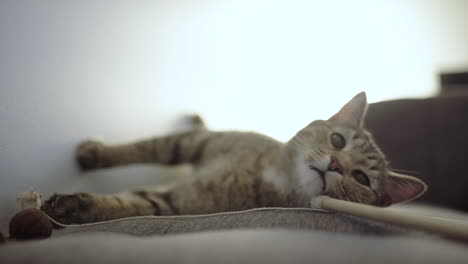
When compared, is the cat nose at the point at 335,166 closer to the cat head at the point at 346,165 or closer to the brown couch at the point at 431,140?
the cat head at the point at 346,165

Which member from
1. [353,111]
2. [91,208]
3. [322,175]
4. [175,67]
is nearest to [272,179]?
[322,175]

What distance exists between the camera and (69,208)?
2.20 feet

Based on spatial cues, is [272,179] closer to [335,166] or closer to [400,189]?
[335,166]

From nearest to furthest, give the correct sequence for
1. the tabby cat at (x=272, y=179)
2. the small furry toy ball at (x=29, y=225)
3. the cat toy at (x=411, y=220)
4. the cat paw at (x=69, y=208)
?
the cat toy at (x=411, y=220)
the small furry toy ball at (x=29, y=225)
the cat paw at (x=69, y=208)
the tabby cat at (x=272, y=179)

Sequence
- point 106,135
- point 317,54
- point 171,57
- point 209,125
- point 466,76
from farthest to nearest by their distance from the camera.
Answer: point 466,76
point 209,125
point 171,57
point 106,135
point 317,54

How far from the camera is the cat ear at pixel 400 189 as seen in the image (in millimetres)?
797

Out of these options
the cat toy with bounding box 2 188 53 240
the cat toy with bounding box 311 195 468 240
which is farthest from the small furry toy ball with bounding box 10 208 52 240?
the cat toy with bounding box 311 195 468 240

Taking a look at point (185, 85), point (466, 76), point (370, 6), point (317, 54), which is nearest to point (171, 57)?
point (185, 85)

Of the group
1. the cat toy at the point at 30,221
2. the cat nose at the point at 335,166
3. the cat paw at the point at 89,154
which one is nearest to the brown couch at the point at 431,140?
the cat nose at the point at 335,166

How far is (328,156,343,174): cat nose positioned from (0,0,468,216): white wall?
110 mm

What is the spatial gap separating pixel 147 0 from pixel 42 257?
0.75 meters

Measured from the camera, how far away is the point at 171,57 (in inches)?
45.2

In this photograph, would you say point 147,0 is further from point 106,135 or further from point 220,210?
point 220,210

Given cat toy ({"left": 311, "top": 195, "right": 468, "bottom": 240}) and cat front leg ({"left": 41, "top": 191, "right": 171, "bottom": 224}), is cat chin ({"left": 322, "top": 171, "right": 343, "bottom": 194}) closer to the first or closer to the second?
cat toy ({"left": 311, "top": 195, "right": 468, "bottom": 240})
